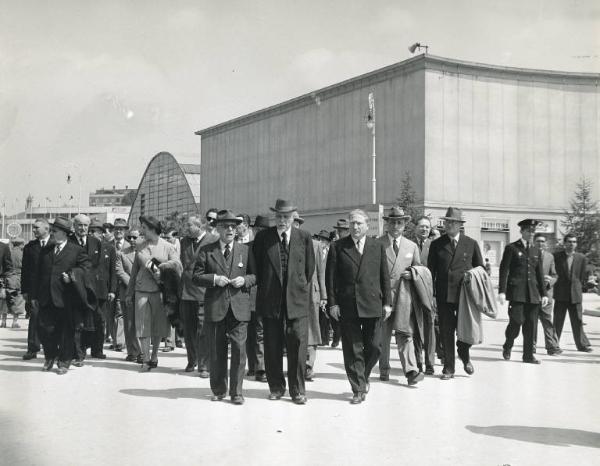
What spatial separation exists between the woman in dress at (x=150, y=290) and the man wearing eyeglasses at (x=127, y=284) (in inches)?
A: 20.5

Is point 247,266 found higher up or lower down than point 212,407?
higher up

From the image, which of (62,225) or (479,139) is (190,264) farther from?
(479,139)

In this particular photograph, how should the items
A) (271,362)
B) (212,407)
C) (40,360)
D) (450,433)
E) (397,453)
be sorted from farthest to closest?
(40,360), (271,362), (212,407), (450,433), (397,453)

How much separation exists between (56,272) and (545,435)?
6.40 metres

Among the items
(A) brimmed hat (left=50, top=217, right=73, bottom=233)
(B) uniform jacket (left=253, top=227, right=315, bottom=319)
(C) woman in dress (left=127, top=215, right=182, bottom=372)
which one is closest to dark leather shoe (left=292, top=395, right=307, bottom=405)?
(B) uniform jacket (left=253, top=227, right=315, bottom=319)

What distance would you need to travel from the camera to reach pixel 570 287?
12.8 m

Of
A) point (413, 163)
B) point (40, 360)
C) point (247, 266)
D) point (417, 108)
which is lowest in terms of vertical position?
point (40, 360)

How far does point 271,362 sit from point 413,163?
38.5 meters

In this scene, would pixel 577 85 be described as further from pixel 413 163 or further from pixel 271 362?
pixel 271 362

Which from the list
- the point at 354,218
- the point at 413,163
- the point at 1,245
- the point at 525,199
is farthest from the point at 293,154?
the point at 354,218

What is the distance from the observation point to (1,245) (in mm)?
12688

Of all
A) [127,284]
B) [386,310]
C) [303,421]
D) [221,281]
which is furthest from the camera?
[127,284]

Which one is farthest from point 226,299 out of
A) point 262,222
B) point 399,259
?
point 262,222

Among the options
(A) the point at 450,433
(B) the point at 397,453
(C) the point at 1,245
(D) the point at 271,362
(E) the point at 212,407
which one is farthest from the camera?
(C) the point at 1,245
